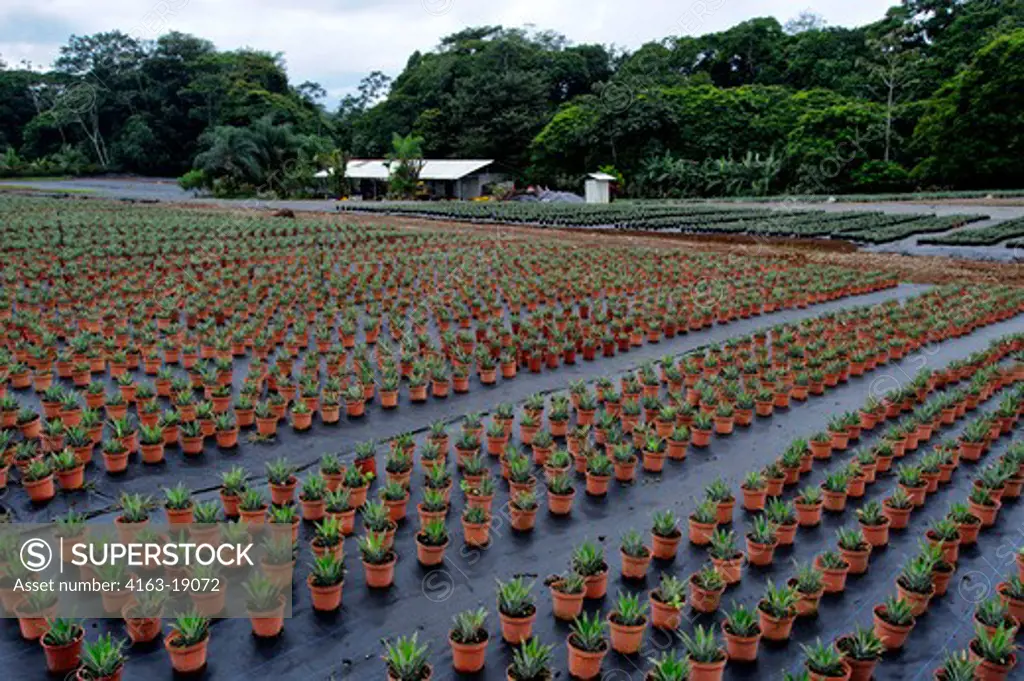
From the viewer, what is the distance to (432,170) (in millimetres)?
51000

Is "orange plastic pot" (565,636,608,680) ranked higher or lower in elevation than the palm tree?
lower

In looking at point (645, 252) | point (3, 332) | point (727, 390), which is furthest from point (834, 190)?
point (3, 332)

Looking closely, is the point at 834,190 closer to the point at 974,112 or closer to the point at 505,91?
the point at 974,112

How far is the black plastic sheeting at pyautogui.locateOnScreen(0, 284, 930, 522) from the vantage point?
577cm

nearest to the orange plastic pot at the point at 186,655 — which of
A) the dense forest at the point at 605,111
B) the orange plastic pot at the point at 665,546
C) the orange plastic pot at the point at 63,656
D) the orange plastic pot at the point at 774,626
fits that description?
the orange plastic pot at the point at 63,656

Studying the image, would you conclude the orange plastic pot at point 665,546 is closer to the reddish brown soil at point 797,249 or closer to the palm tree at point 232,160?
the reddish brown soil at point 797,249

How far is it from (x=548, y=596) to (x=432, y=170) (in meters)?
48.5

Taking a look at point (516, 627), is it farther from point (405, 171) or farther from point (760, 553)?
point (405, 171)

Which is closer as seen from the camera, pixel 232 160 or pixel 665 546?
pixel 665 546

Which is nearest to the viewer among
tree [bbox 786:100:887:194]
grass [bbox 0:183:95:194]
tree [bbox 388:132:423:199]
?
tree [bbox 786:100:887:194]

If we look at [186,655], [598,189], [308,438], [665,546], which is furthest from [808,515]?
[598,189]

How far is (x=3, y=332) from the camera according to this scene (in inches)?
400

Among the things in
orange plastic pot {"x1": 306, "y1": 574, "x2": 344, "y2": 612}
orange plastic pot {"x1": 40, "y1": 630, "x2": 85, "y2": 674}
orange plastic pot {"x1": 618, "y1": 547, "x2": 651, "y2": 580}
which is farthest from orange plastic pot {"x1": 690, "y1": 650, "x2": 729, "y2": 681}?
orange plastic pot {"x1": 40, "y1": 630, "x2": 85, "y2": 674}

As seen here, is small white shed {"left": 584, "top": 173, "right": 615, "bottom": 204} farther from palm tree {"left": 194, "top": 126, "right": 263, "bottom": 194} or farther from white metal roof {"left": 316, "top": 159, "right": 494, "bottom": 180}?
palm tree {"left": 194, "top": 126, "right": 263, "bottom": 194}
